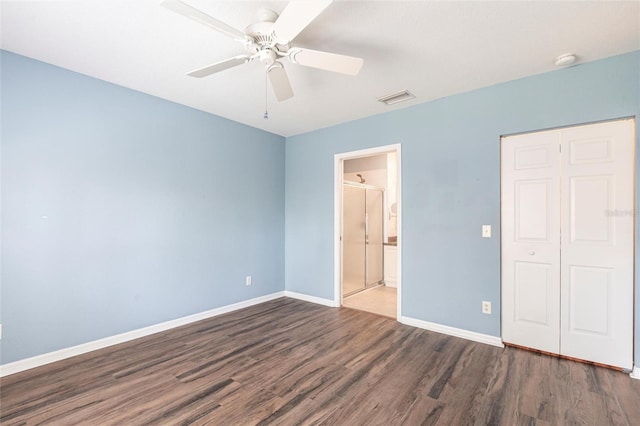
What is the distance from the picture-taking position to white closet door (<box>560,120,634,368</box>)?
2.25 meters

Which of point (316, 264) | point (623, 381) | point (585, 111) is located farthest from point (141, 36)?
point (623, 381)

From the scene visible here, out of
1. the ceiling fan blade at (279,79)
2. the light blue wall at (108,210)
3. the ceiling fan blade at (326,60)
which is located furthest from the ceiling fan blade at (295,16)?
the light blue wall at (108,210)

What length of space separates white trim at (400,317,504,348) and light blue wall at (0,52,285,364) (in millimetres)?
2212

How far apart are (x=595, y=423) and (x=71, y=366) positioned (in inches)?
150

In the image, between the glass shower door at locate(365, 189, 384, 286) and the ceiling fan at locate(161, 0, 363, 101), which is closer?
the ceiling fan at locate(161, 0, 363, 101)

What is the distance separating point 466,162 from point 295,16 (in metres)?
2.28

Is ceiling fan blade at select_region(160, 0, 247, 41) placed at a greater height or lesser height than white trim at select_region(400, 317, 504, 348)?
greater

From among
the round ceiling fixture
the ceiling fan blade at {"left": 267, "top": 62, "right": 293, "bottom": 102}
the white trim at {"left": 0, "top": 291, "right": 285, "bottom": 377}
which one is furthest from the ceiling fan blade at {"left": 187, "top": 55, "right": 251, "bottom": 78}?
the white trim at {"left": 0, "top": 291, "right": 285, "bottom": 377}

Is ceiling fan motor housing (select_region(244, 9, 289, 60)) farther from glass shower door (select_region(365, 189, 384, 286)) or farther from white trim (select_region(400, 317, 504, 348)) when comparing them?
glass shower door (select_region(365, 189, 384, 286))

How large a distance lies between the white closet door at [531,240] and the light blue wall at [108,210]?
3121mm

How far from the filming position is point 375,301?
423 cm

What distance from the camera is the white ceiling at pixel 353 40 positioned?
178cm

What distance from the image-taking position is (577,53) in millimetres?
2244

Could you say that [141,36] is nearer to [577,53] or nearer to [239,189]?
[239,189]
